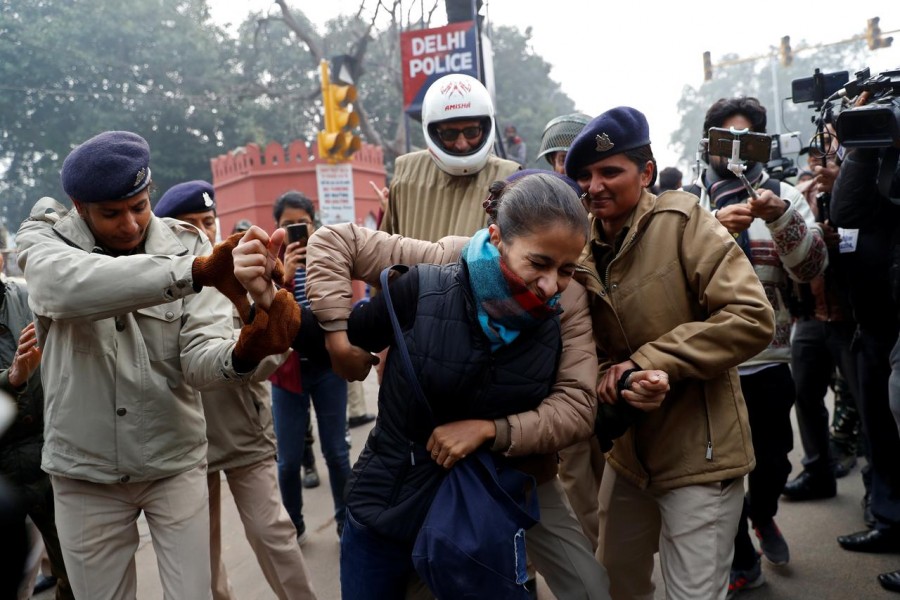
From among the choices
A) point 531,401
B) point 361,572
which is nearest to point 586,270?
point 531,401

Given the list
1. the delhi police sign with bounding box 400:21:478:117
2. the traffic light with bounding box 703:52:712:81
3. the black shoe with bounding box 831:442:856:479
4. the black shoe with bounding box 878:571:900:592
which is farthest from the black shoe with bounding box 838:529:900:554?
the traffic light with bounding box 703:52:712:81

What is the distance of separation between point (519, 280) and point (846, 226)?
7.19ft

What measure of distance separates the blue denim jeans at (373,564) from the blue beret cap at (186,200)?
2131 millimetres

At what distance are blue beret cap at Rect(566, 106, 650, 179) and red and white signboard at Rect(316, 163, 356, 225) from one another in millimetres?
9442

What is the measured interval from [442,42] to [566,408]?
9.05m

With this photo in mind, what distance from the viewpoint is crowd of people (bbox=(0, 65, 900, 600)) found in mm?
Result: 1954

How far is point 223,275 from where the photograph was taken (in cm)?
200

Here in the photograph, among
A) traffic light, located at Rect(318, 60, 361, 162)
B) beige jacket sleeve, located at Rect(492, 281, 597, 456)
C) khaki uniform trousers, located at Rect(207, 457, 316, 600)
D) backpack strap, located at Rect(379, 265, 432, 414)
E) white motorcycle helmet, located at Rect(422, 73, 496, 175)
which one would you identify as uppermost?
traffic light, located at Rect(318, 60, 361, 162)

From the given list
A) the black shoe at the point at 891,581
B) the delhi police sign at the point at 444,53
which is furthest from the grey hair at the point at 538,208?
the delhi police sign at the point at 444,53

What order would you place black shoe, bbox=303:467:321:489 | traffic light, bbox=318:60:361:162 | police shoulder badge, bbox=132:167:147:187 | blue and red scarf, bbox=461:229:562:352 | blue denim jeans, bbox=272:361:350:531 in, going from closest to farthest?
blue and red scarf, bbox=461:229:562:352
police shoulder badge, bbox=132:167:147:187
blue denim jeans, bbox=272:361:350:531
black shoe, bbox=303:467:321:489
traffic light, bbox=318:60:361:162

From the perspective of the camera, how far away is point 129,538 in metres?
2.46

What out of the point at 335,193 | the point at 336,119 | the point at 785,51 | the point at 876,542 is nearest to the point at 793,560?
the point at 876,542

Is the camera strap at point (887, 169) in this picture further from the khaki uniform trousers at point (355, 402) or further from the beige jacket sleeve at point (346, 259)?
the khaki uniform trousers at point (355, 402)

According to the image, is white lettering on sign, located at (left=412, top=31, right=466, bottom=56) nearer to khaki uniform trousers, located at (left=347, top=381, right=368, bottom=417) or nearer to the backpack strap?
khaki uniform trousers, located at (left=347, top=381, right=368, bottom=417)
